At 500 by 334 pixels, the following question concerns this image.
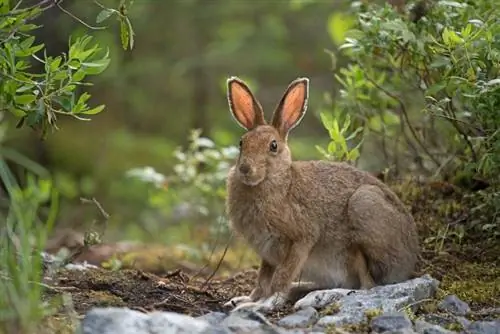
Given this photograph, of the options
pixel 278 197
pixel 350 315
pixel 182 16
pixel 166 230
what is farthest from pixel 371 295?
pixel 182 16

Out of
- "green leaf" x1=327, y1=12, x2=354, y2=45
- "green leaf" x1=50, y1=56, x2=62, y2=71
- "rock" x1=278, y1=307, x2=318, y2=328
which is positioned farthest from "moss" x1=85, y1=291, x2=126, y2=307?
"green leaf" x1=327, y1=12, x2=354, y2=45

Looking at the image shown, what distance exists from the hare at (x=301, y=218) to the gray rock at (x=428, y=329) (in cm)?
112

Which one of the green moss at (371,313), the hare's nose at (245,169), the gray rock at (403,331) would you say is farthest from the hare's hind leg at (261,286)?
the gray rock at (403,331)

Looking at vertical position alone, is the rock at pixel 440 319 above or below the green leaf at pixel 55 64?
below

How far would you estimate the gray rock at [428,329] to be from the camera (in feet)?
16.3

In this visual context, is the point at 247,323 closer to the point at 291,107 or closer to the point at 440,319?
the point at 440,319

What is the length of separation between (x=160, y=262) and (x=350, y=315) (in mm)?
3250

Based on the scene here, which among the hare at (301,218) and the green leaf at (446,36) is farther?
the hare at (301,218)

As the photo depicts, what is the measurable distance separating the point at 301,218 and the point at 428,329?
→ 1.50 m

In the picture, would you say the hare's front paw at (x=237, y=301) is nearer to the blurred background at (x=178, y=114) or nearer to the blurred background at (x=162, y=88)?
the blurred background at (x=178, y=114)

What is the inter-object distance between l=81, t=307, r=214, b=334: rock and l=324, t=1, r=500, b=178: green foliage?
225 cm

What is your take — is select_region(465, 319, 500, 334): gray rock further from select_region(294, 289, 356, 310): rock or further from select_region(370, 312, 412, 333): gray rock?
select_region(294, 289, 356, 310): rock

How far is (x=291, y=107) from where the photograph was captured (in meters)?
6.46

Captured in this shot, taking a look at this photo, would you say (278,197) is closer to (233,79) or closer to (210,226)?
(233,79)
